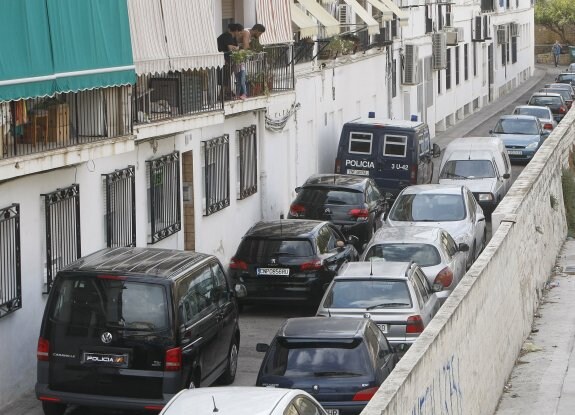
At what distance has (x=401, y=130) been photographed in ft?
106

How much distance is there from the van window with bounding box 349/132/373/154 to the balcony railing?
538 inches

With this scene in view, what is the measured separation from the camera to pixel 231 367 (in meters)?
17.1

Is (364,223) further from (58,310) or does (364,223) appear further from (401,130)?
(58,310)

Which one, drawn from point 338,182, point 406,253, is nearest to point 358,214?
point 338,182

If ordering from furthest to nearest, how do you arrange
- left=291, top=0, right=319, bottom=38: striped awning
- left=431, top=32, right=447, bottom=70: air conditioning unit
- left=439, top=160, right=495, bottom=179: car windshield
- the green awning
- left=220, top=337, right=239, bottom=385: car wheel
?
1. left=431, top=32, right=447, bottom=70: air conditioning unit
2. left=439, top=160, right=495, bottom=179: car windshield
3. left=291, top=0, right=319, bottom=38: striped awning
4. left=220, top=337, right=239, bottom=385: car wheel
5. the green awning

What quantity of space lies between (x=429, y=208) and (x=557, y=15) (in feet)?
230

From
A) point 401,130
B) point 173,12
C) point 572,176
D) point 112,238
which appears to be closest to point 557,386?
point 112,238

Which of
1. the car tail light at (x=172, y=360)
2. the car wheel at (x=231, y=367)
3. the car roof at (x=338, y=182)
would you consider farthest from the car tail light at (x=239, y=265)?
the car tail light at (x=172, y=360)

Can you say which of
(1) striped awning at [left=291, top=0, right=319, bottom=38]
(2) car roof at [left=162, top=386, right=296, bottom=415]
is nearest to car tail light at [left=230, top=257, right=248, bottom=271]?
(1) striped awning at [left=291, top=0, right=319, bottom=38]

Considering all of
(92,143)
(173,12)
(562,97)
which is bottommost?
(562,97)

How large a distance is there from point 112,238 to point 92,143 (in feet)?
8.50

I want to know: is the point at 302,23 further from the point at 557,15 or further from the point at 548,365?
the point at 557,15

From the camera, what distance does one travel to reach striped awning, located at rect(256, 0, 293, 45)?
2725cm

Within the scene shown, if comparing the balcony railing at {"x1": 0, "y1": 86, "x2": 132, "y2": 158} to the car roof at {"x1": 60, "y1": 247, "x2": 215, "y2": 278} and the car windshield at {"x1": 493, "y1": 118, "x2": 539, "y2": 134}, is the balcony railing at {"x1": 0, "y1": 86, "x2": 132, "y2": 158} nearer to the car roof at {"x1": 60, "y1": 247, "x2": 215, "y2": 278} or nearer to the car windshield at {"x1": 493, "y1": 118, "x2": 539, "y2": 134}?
the car roof at {"x1": 60, "y1": 247, "x2": 215, "y2": 278}
